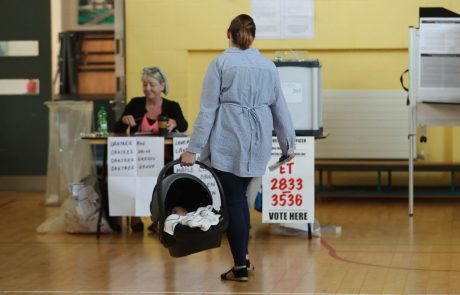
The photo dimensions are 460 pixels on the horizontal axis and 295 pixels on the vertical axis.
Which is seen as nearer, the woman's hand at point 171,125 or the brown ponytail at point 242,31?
the brown ponytail at point 242,31

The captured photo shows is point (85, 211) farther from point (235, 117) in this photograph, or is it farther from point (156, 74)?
point (235, 117)

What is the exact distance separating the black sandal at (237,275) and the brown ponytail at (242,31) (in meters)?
1.34

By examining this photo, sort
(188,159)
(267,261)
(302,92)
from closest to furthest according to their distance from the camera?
(188,159)
(267,261)
(302,92)

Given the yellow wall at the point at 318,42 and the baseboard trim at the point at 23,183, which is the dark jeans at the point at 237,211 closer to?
the yellow wall at the point at 318,42

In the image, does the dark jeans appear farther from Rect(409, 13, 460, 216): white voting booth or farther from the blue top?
Rect(409, 13, 460, 216): white voting booth

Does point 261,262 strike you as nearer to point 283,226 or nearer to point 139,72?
point 283,226

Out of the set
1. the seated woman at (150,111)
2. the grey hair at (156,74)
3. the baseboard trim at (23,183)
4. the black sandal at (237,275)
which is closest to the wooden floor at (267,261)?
the black sandal at (237,275)

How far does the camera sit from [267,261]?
709cm

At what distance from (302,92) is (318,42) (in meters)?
2.46

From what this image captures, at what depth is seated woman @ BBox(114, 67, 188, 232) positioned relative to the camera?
8422 millimetres

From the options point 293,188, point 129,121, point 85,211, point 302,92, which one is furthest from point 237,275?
point 129,121

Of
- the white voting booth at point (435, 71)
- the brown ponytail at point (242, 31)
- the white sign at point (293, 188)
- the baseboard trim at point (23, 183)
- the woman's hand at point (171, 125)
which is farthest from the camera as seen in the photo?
the baseboard trim at point (23, 183)

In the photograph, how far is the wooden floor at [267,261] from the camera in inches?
244

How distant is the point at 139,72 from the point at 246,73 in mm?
4466
